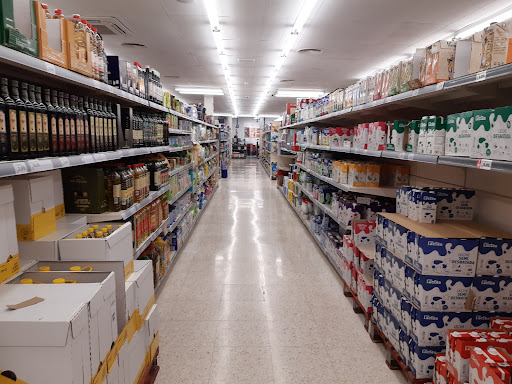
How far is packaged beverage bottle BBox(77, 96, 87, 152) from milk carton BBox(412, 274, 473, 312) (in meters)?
2.13

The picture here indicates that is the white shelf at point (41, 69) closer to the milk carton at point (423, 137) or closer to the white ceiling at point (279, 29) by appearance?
the milk carton at point (423, 137)

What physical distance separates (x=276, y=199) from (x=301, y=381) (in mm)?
6991

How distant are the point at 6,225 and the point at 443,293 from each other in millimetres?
2251

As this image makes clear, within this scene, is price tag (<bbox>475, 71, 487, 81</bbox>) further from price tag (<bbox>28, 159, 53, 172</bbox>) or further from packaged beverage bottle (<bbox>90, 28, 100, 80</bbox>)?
packaged beverage bottle (<bbox>90, 28, 100, 80</bbox>)

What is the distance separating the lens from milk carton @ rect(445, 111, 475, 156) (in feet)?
5.56

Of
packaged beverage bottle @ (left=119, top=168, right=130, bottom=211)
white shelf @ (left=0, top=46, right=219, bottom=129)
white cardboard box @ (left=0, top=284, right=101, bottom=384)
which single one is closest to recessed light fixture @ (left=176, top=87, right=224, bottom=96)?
white shelf @ (left=0, top=46, right=219, bottom=129)

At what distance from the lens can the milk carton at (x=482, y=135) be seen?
1.56 m

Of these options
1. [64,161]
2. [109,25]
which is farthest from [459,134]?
A: [109,25]

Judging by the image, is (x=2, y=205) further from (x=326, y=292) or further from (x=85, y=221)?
(x=326, y=292)

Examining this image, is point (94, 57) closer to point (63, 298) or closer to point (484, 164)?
point (63, 298)

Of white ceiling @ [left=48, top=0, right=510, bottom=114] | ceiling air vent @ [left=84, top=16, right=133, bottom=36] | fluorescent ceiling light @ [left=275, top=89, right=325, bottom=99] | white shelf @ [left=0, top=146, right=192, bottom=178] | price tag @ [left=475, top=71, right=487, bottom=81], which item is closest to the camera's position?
white shelf @ [left=0, top=146, right=192, bottom=178]

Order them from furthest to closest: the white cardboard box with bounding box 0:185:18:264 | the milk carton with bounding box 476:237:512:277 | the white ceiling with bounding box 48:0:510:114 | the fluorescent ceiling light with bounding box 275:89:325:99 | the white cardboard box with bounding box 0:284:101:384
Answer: the fluorescent ceiling light with bounding box 275:89:325:99
the white ceiling with bounding box 48:0:510:114
the milk carton with bounding box 476:237:512:277
the white cardboard box with bounding box 0:185:18:264
the white cardboard box with bounding box 0:284:101:384

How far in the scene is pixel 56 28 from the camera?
174 cm

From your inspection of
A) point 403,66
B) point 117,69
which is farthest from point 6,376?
point 403,66
